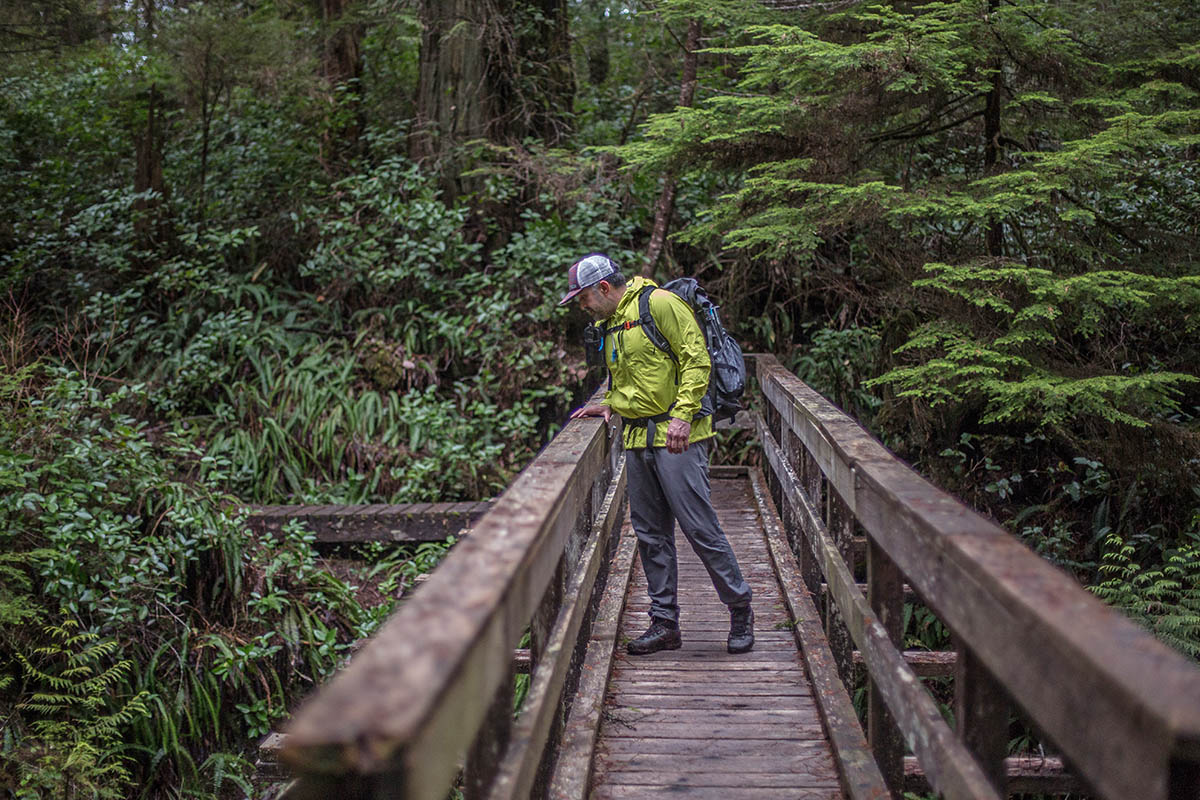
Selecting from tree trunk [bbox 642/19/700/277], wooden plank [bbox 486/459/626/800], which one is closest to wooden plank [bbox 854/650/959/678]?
wooden plank [bbox 486/459/626/800]

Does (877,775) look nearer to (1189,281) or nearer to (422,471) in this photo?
(1189,281)

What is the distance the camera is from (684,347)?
13.3 ft

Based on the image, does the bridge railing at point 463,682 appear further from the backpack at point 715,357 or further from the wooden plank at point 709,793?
the backpack at point 715,357

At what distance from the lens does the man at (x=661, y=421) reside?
4.06 metres

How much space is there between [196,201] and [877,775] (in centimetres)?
1176

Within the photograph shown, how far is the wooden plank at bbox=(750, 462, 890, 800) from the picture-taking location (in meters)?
2.88

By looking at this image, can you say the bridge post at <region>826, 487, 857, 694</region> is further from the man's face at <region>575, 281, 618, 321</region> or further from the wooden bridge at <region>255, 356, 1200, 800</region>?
the man's face at <region>575, 281, 618, 321</region>

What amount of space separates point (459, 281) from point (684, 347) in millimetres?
6821

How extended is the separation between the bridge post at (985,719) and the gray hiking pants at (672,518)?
213cm

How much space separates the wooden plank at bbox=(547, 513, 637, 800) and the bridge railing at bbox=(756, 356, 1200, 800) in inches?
38.2

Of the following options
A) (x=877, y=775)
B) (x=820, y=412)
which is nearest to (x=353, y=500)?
(x=820, y=412)

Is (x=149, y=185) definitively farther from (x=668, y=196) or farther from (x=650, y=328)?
(x=650, y=328)

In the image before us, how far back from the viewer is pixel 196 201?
12.1m

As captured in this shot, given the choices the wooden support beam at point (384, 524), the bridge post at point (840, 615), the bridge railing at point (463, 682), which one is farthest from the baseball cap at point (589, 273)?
the wooden support beam at point (384, 524)
